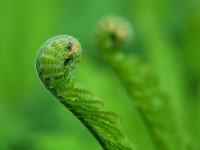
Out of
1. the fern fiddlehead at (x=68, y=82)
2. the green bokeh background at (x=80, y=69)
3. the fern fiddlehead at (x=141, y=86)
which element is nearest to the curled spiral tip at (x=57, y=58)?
the fern fiddlehead at (x=68, y=82)

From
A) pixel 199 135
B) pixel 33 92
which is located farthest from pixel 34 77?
pixel 199 135

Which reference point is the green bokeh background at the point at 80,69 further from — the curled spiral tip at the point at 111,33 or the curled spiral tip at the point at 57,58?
the curled spiral tip at the point at 57,58

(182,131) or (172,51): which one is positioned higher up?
(172,51)

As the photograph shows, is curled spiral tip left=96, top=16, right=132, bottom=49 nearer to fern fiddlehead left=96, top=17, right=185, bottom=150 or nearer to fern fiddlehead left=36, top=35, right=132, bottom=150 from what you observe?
fern fiddlehead left=96, top=17, right=185, bottom=150

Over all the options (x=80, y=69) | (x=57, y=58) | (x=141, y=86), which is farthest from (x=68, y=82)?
(x=80, y=69)

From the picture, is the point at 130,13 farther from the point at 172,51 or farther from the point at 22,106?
the point at 22,106

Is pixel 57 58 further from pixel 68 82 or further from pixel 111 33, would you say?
pixel 111 33
